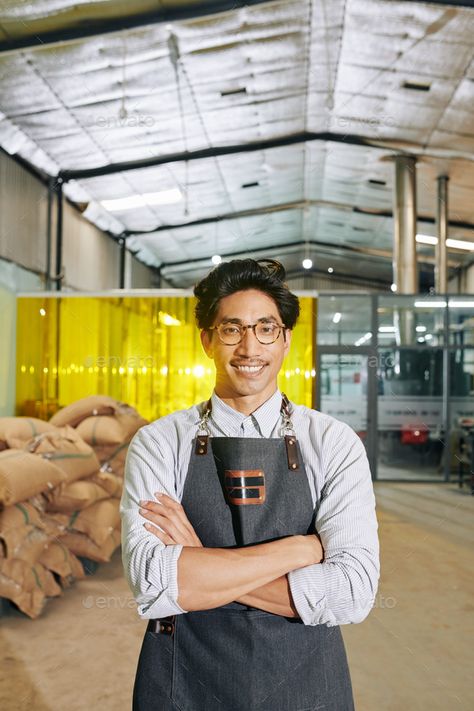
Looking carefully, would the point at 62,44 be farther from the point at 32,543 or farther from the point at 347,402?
the point at 347,402

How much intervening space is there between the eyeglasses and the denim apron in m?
0.17

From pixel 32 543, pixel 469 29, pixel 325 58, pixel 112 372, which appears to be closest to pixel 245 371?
pixel 32 543

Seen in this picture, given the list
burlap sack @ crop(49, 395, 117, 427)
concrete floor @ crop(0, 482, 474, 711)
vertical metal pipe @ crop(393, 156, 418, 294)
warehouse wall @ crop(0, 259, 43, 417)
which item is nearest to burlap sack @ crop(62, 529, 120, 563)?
concrete floor @ crop(0, 482, 474, 711)

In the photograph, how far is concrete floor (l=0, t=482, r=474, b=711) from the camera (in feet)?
7.68

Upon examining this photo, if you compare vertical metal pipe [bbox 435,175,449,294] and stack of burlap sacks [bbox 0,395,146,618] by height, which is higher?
vertical metal pipe [bbox 435,175,449,294]

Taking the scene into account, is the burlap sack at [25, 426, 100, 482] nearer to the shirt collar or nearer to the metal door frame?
the shirt collar

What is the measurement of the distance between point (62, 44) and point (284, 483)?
16.0 ft

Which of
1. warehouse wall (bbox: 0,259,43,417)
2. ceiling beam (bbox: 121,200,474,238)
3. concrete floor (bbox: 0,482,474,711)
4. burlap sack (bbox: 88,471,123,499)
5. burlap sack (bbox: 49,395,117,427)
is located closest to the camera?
concrete floor (bbox: 0,482,474,711)

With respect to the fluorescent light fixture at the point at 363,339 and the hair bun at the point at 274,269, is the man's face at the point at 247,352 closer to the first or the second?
the hair bun at the point at 274,269

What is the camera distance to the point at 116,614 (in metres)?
3.14

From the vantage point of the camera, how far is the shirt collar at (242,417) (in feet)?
3.65

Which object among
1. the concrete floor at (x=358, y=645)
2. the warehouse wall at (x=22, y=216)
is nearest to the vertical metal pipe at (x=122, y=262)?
the warehouse wall at (x=22, y=216)

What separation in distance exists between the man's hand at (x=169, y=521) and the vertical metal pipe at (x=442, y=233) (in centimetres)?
788

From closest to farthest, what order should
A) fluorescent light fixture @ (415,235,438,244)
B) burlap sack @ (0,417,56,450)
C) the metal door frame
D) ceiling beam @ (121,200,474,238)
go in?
burlap sack @ (0,417,56,450), the metal door frame, ceiling beam @ (121,200,474,238), fluorescent light fixture @ (415,235,438,244)
